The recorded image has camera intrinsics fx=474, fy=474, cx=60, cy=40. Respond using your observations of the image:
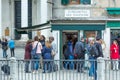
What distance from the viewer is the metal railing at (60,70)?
1616 centimetres

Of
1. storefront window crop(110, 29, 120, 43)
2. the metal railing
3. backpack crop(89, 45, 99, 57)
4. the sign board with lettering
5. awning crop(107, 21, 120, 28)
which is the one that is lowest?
the metal railing

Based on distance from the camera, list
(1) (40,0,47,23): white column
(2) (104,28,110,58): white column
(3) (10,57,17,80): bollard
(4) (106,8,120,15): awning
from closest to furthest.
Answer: (3) (10,57,17,80): bollard, (2) (104,28,110,58): white column, (4) (106,8,120,15): awning, (1) (40,0,47,23): white column

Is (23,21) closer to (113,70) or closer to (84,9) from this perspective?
(84,9)

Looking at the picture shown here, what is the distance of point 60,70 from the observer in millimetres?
16297

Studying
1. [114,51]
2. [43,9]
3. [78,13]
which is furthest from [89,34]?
[43,9]

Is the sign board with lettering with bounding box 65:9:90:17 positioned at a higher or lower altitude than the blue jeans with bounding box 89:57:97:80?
higher

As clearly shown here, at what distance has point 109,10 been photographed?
23844 mm

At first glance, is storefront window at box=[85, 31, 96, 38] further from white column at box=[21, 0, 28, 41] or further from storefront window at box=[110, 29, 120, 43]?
white column at box=[21, 0, 28, 41]

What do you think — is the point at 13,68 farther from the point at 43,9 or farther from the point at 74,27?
the point at 43,9

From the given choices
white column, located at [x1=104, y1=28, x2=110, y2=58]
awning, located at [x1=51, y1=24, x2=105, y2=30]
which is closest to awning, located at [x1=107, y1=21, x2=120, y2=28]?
white column, located at [x1=104, y1=28, x2=110, y2=58]

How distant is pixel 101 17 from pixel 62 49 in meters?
2.57

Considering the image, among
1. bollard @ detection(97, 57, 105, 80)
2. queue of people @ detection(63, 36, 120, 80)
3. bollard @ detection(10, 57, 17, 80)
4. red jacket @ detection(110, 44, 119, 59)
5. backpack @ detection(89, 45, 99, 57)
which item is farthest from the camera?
red jacket @ detection(110, 44, 119, 59)

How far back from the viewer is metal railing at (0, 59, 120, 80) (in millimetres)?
16156

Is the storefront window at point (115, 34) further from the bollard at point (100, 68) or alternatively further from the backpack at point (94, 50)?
the bollard at point (100, 68)
